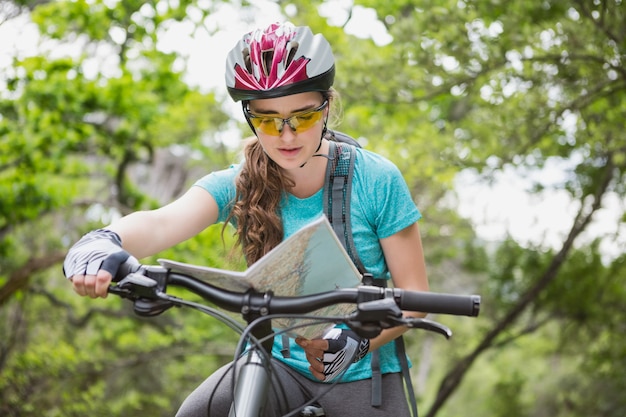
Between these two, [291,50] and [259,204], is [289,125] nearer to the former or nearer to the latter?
[291,50]

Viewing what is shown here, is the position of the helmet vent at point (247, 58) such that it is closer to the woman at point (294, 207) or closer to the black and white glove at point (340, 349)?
the woman at point (294, 207)

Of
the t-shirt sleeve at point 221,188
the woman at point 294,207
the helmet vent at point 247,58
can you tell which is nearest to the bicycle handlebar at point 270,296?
the woman at point 294,207

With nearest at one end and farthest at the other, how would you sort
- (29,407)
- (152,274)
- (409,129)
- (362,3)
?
(152,274)
(29,407)
(409,129)
(362,3)

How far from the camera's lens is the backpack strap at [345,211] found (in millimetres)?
2547

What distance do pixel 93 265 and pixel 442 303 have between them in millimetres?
882

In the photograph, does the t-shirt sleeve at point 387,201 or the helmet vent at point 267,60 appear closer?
the helmet vent at point 267,60

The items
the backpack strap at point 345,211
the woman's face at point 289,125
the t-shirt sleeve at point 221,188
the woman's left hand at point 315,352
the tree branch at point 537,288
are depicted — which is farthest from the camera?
the tree branch at point 537,288

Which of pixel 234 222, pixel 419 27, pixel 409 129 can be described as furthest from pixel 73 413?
pixel 234 222

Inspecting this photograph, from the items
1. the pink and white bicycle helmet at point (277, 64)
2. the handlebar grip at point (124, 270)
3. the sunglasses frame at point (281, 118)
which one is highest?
the pink and white bicycle helmet at point (277, 64)

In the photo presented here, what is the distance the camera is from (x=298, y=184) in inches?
108

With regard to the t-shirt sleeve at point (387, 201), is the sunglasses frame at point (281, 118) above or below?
above

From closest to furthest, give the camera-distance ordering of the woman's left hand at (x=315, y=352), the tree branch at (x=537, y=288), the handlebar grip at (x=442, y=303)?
the handlebar grip at (x=442, y=303)
the woman's left hand at (x=315, y=352)
the tree branch at (x=537, y=288)

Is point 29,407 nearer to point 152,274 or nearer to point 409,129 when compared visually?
point 409,129

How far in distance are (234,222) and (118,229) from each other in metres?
0.57
